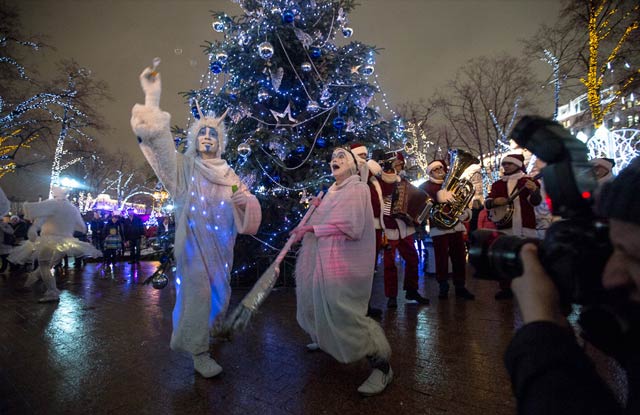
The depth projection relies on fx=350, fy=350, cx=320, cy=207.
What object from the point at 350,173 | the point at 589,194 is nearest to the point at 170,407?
the point at 350,173

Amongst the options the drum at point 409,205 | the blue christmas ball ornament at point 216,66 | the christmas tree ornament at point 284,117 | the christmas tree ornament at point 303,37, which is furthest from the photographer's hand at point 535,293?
the blue christmas ball ornament at point 216,66

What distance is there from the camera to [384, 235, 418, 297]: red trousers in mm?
5656

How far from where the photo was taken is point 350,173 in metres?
3.52

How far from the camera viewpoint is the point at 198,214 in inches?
131

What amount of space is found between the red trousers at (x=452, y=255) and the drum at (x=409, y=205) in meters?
0.76

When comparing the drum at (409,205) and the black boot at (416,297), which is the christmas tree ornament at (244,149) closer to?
the drum at (409,205)

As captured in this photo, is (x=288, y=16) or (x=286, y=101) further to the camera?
(x=286, y=101)

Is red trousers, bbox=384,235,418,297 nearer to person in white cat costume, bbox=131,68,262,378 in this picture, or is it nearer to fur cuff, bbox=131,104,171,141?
person in white cat costume, bbox=131,68,262,378

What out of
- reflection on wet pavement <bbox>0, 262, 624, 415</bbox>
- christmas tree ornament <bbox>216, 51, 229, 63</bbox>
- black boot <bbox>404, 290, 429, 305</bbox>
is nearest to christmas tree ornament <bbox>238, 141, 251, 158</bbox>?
christmas tree ornament <bbox>216, 51, 229, 63</bbox>

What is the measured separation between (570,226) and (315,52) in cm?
715

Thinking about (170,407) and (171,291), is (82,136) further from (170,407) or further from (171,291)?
(170,407)

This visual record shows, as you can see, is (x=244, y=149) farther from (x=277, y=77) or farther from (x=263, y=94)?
(x=277, y=77)

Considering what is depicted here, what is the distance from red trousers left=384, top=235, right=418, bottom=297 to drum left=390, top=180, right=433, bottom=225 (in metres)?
0.35

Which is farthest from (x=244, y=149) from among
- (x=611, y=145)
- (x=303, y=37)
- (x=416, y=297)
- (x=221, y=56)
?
(x=611, y=145)
